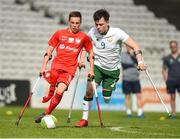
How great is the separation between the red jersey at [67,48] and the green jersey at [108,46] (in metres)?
0.57

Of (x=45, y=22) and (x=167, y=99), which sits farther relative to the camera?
(x=45, y=22)

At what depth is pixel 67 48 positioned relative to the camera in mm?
12195

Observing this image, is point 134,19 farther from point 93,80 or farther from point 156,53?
point 93,80

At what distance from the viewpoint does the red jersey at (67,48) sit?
12180 mm

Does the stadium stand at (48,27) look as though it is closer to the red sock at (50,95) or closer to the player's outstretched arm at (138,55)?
the red sock at (50,95)

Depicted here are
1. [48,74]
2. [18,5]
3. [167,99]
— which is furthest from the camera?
[18,5]

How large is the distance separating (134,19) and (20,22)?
5.93 meters

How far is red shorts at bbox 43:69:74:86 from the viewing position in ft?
39.3

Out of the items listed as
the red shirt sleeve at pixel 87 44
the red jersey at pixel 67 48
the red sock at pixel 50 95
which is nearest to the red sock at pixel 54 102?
the red jersey at pixel 67 48

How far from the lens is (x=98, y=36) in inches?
501

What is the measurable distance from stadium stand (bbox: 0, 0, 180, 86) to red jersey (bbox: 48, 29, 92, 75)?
50.9ft

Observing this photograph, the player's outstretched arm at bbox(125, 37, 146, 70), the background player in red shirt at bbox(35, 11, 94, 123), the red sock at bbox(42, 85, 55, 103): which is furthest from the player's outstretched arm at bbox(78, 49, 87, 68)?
the player's outstretched arm at bbox(125, 37, 146, 70)

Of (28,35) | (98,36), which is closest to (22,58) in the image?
(28,35)

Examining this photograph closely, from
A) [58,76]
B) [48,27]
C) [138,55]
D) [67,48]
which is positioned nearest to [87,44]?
[67,48]
